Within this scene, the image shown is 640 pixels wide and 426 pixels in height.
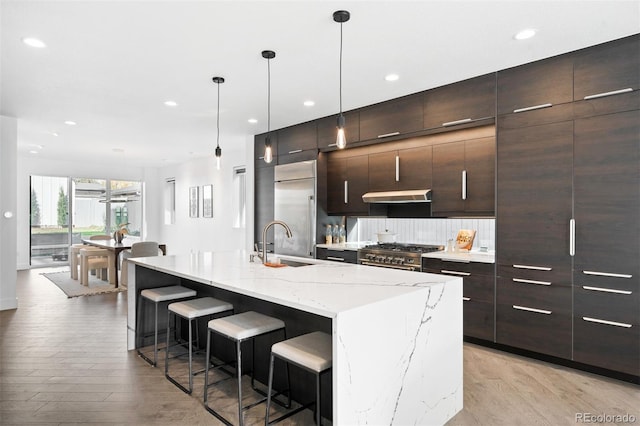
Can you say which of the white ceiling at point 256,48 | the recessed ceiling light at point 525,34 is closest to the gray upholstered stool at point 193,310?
the white ceiling at point 256,48

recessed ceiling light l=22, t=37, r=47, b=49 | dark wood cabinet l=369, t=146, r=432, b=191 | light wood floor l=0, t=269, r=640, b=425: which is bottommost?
light wood floor l=0, t=269, r=640, b=425

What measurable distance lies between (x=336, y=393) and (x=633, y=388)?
8.26 feet

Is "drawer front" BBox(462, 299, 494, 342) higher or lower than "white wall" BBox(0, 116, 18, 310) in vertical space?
lower

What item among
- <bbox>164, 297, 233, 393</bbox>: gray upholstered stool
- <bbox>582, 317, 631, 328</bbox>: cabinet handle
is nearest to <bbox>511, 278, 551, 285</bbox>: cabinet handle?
<bbox>582, 317, 631, 328</bbox>: cabinet handle

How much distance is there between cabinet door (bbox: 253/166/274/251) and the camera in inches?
233

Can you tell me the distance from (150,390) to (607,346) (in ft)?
11.2

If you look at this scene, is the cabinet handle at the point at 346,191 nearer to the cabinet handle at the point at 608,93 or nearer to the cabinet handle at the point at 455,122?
the cabinet handle at the point at 455,122

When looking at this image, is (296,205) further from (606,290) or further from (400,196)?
(606,290)

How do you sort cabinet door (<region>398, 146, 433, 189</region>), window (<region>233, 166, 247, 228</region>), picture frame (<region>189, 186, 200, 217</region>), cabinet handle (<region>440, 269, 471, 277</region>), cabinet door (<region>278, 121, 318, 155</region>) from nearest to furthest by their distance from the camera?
cabinet handle (<region>440, 269, 471, 277</region>), cabinet door (<region>398, 146, 433, 189</region>), cabinet door (<region>278, 121, 318, 155</region>), window (<region>233, 166, 247, 228</region>), picture frame (<region>189, 186, 200, 217</region>)

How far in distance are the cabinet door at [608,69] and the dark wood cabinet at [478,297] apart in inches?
64.6

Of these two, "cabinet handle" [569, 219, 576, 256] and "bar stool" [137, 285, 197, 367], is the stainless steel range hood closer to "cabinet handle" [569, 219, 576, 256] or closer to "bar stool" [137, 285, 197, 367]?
"cabinet handle" [569, 219, 576, 256]

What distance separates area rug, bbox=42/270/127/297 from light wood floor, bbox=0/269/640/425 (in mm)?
2207

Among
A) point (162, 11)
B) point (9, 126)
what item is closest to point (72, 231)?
point (9, 126)

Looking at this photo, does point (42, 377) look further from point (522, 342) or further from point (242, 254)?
point (522, 342)
